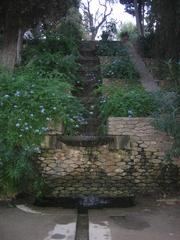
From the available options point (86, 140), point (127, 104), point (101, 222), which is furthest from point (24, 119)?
point (101, 222)

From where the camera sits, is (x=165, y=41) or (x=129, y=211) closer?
(x=129, y=211)

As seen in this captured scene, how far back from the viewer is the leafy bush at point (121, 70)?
39.7ft

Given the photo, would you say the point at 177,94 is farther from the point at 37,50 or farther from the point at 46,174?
the point at 37,50

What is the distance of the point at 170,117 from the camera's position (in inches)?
301

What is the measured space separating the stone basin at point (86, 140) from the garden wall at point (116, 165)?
0.06m

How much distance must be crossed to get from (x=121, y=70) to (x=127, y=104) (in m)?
3.59

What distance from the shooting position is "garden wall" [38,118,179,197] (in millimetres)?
8148

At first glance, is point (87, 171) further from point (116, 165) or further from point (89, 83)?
point (89, 83)

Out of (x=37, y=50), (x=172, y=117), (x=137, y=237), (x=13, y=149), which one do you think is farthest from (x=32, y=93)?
(x=37, y=50)

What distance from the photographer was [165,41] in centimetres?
1296

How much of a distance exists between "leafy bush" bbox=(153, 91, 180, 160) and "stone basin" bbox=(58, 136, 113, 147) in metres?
0.97

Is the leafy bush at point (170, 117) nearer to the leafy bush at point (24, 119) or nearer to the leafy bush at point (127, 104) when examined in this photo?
the leafy bush at point (127, 104)

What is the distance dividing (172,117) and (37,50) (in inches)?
285

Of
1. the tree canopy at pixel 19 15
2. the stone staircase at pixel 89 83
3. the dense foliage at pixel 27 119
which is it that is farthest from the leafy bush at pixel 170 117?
the tree canopy at pixel 19 15
